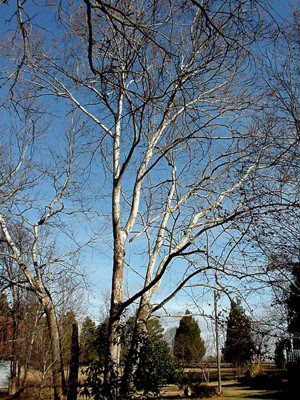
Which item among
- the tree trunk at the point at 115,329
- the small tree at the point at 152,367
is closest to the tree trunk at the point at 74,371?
the tree trunk at the point at 115,329

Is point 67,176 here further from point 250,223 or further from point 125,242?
point 250,223

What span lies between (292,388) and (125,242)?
12190 millimetres

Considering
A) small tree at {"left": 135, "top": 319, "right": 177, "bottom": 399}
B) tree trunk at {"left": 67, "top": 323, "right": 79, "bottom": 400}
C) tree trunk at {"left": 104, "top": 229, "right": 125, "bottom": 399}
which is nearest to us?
tree trunk at {"left": 104, "top": 229, "right": 125, "bottom": 399}

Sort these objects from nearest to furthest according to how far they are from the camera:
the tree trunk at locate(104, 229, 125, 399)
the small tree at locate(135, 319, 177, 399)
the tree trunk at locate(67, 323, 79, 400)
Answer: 1. the tree trunk at locate(104, 229, 125, 399)
2. the small tree at locate(135, 319, 177, 399)
3. the tree trunk at locate(67, 323, 79, 400)

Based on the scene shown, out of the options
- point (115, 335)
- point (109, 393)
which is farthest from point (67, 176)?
point (109, 393)

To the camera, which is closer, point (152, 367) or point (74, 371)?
point (152, 367)

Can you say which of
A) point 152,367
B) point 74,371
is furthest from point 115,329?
point 74,371

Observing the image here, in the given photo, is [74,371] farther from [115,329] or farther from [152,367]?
[152,367]

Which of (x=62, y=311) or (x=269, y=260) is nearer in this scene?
(x=269, y=260)

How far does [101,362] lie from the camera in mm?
5652

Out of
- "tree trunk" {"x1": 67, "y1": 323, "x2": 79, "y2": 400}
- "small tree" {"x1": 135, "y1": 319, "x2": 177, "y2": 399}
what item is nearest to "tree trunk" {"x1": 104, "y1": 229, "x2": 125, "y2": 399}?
"small tree" {"x1": 135, "y1": 319, "x2": 177, "y2": 399}

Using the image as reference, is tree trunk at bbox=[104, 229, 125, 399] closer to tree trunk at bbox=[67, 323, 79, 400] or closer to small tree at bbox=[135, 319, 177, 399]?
small tree at bbox=[135, 319, 177, 399]

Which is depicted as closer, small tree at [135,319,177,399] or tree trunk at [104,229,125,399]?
tree trunk at [104,229,125,399]

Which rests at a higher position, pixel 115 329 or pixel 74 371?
pixel 115 329
